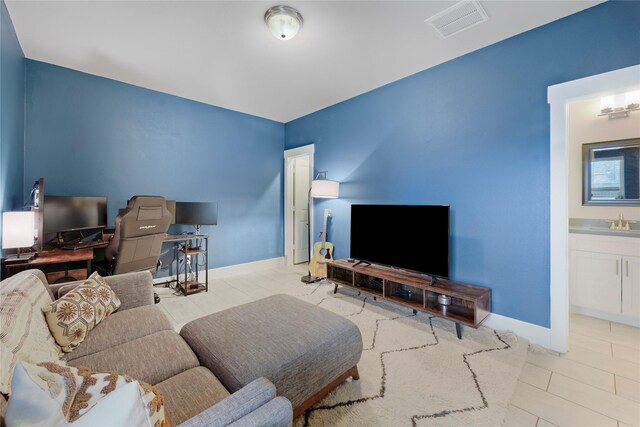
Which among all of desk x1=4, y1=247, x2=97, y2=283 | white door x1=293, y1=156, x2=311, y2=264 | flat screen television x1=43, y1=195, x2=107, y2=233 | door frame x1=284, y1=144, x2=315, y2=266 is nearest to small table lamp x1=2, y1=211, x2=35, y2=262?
desk x1=4, y1=247, x2=97, y2=283

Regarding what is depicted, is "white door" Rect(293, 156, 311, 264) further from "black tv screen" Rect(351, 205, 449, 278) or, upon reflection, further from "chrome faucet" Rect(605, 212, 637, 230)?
"chrome faucet" Rect(605, 212, 637, 230)

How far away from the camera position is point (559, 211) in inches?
84.2

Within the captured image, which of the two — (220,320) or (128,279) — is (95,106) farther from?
(220,320)

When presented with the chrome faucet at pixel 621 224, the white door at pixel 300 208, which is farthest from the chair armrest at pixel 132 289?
the chrome faucet at pixel 621 224

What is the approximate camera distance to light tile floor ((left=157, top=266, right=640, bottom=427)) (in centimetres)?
148

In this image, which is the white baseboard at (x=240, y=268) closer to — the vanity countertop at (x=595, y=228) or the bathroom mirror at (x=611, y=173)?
the vanity countertop at (x=595, y=228)

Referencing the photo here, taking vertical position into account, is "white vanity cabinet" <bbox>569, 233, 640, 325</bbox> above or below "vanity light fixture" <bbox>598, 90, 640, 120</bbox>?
below

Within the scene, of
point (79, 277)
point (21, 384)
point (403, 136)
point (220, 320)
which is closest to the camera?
point (21, 384)

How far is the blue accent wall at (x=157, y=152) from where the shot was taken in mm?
2924

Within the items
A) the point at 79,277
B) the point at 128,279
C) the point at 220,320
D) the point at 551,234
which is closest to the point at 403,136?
the point at 551,234

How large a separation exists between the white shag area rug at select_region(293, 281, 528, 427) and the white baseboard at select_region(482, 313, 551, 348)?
6 centimetres

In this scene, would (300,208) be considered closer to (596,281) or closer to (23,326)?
(596,281)

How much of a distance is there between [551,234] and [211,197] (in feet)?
13.6

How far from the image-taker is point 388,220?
301 centimetres
